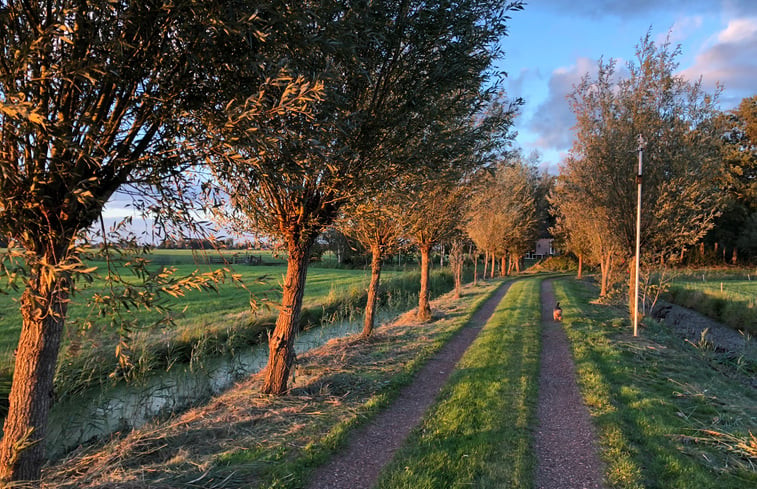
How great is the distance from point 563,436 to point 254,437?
453cm

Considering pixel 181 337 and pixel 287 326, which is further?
pixel 181 337

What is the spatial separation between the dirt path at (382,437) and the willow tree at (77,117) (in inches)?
122

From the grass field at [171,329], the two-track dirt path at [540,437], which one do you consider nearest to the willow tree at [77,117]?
the grass field at [171,329]

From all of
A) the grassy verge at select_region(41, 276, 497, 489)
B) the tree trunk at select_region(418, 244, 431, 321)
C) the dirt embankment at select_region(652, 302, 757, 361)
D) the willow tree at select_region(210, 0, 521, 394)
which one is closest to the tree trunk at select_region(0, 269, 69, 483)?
the grassy verge at select_region(41, 276, 497, 489)

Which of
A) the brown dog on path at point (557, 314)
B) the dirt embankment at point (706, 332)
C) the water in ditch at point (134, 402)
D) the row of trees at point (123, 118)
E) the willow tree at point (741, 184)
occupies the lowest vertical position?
the water in ditch at point (134, 402)

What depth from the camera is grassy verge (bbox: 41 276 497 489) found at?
4.55m

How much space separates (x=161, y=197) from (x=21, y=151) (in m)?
1.20

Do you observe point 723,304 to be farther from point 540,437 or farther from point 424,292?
point 540,437

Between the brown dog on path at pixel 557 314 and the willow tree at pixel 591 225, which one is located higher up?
the willow tree at pixel 591 225

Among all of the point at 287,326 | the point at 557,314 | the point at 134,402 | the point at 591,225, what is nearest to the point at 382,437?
the point at 287,326

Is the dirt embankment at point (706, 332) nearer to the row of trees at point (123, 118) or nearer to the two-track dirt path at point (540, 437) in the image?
the two-track dirt path at point (540, 437)

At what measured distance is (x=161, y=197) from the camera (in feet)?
12.9

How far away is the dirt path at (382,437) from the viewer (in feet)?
15.7

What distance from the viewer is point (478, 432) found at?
5.95 m
